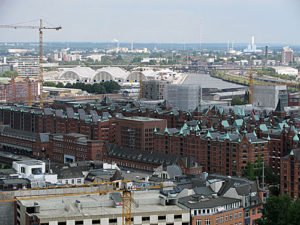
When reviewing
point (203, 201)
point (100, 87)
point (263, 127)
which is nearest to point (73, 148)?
point (263, 127)

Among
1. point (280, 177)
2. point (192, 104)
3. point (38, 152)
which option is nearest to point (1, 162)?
point (38, 152)

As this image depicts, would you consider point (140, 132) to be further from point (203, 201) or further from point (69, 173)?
point (203, 201)

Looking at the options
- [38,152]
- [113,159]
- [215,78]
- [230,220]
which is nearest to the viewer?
[230,220]

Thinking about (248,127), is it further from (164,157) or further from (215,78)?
(215,78)

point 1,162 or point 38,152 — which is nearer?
point 1,162

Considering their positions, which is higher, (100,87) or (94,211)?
(94,211)

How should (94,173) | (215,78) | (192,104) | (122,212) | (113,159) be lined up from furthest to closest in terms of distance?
1. (215,78)
2. (192,104)
3. (113,159)
4. (94,173)
5. (122,212)
